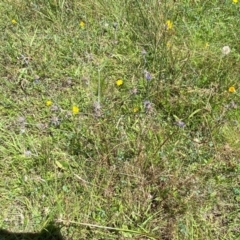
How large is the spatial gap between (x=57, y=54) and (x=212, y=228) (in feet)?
5.13

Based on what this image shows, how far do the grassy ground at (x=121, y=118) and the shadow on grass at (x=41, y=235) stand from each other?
0.09 ft

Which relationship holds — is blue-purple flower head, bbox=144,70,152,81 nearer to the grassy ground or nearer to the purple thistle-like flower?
the grassy ground

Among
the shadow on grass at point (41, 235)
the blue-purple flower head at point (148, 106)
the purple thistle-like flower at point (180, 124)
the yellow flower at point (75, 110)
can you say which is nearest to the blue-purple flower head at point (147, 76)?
the blue-purple flower head at point (148, 106)

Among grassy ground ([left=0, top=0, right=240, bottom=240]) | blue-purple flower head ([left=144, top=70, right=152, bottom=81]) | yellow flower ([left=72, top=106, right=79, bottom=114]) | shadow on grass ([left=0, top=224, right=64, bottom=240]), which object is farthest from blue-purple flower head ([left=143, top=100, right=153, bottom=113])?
shadow on grass ([left=0, top=224, right=64, bottom=240])

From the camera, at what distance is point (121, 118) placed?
2348mm

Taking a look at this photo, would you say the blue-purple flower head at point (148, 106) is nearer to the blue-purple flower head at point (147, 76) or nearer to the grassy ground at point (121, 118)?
the grassy ground at point (121, 118)

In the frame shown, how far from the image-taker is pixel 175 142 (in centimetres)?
226

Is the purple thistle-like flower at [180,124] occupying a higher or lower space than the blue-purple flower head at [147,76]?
lower

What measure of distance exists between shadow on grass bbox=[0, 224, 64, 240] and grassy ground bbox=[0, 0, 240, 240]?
0.03m

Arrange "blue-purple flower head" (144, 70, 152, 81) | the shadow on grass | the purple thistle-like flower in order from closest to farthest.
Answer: the shadow on grass, the purple thistle-like flower, "blue-purple flower head" (144, 70, 152, 81)

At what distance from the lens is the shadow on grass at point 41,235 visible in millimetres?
1982

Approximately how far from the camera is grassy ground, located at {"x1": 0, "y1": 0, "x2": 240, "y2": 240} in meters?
2.04

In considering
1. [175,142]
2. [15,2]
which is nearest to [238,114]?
[175,142]

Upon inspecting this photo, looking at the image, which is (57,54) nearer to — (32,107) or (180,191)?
(32,107)
